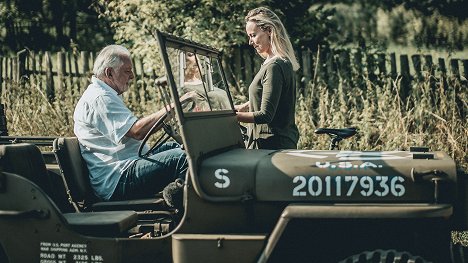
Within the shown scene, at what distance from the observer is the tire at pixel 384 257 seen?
3.65 meters

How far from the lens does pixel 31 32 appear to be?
1783cm

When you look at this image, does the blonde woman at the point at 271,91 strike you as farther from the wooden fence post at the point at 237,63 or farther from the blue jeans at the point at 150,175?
the wooden fence post at the point at 237,63

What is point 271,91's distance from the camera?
514cm

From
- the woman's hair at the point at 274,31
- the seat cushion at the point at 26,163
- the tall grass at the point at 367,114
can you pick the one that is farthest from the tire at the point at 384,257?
the tall grass at the point at 367,114

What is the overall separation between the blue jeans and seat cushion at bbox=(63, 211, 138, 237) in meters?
0.30

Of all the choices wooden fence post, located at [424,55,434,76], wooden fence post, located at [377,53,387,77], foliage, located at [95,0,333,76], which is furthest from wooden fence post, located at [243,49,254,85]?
wooden fence post, located at [424,55,434,76]

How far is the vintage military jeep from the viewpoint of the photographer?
371 cm

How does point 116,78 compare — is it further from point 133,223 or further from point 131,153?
point 133,223

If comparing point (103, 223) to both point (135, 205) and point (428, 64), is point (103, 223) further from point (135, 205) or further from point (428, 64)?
point (428, 64)

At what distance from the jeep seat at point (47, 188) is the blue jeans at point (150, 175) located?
0.28 m

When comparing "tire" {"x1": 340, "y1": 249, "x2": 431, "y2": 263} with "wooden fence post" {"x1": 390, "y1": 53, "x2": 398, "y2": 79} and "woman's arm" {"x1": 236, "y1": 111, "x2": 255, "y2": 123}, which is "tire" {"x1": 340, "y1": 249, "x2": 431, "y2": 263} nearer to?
"woman's arm" {"x1": 236, "y1": 111, "x2": 255, "y2": 123}

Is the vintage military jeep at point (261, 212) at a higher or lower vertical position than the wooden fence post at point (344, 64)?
lower

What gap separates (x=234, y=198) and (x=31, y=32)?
14919mm

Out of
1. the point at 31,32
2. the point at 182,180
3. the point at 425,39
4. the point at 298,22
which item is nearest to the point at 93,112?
the point at 182,180
